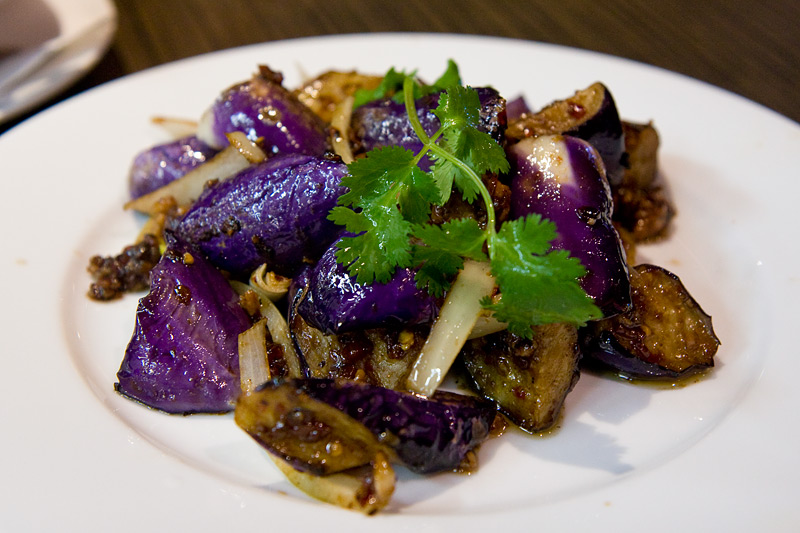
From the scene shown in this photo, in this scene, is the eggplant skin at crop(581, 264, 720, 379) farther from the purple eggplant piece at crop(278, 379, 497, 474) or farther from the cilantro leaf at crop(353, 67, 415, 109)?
the cilantro leaf at crop(353, 67, 415, 109)

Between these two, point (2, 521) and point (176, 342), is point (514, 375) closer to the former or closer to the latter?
point (176, 342)

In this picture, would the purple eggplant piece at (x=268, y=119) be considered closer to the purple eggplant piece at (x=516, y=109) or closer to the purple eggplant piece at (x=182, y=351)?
the purple eggplant piece at (x=182, y=351)

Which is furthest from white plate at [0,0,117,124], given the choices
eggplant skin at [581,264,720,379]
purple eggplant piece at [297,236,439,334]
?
eggplant skin at [581,264,720,379]

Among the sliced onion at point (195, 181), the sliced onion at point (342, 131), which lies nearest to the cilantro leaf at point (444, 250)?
the sliced onion at point (342, 131)

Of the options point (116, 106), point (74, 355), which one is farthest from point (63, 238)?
point (116, 106)

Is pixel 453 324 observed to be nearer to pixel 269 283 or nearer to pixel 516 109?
pixel 269 283
